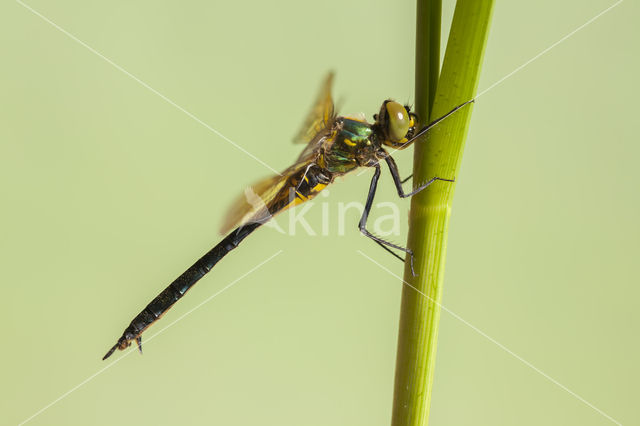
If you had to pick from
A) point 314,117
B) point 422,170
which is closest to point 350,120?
point 314,117

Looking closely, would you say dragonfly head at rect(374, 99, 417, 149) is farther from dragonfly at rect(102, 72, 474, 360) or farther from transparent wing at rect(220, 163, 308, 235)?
transparent wing at rect(220, 163, 308, 235)

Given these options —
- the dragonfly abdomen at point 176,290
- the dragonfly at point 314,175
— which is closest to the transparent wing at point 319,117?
the dragonfly at point 314,175

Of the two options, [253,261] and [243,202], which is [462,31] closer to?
[243,202]

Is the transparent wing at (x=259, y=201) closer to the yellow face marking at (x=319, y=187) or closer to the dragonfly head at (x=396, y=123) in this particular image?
the yellow face marking at (x=319, y=187)

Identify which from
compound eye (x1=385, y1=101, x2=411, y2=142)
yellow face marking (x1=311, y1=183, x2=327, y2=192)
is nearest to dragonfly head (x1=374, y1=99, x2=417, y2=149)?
compound eye (x1=385, y1=101, x2=411, y2=142)

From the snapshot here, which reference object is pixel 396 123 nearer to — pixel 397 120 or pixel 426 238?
pixel 397 120

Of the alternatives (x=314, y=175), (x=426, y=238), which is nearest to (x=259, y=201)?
(x=314, y=175)
